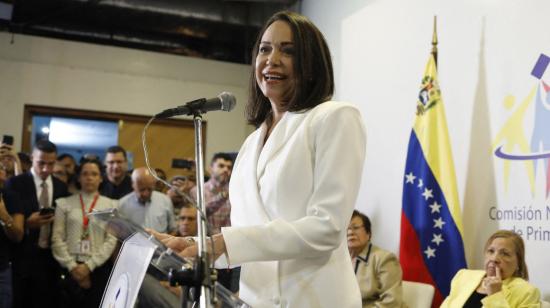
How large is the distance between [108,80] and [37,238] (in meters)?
3.23

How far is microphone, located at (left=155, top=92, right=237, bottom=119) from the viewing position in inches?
51.3

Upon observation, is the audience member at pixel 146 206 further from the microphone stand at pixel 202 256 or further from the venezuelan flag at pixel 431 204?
the microphone stand at pixel 202 256

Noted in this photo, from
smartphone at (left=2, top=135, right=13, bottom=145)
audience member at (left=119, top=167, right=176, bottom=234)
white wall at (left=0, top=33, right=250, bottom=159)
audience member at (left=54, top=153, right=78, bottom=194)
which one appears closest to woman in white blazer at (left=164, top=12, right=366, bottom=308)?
audience member at (left=119, top=167, right=176, bottom=234)

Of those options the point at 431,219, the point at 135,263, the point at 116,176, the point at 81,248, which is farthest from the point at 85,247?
the point at 135,263

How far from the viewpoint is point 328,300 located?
1226 mm

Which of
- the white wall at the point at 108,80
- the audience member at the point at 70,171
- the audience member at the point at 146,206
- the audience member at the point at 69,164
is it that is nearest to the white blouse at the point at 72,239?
the audience member at the point at 146,206

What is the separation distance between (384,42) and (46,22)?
4.18 metres

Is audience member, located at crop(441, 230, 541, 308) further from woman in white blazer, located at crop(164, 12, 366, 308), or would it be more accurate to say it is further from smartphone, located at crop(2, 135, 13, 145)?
smartphone, located at crop(2, 135, 13, 145)

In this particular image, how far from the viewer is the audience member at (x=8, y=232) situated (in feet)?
13.4

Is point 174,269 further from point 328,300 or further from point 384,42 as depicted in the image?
point 384,42

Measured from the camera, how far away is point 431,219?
3.88 meters

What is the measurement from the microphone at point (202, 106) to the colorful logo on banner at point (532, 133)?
246 centimetres

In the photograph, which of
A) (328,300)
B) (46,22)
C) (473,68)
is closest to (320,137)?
(328,300)

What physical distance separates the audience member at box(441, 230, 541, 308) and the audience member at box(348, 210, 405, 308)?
0.49m
